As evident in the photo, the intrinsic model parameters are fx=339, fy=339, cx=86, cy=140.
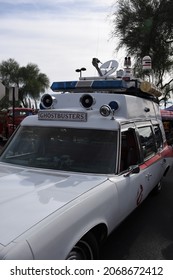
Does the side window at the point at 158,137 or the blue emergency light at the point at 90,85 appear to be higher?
the blue emergency light at the point at 90,85

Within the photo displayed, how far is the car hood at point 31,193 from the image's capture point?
256 cm

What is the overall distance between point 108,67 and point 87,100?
1.87 metres

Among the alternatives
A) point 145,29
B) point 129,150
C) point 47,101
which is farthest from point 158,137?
point 145,29

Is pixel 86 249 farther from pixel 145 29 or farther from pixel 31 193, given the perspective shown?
pixel 145 29

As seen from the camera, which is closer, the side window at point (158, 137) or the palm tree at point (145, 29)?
the side window at point (158, 137)

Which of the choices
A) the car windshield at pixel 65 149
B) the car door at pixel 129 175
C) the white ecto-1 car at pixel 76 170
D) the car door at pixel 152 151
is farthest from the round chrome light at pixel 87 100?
the car door at pixel 152 151

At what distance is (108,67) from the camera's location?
20.9 feet

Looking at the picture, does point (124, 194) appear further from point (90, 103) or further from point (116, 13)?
point (116, 13)

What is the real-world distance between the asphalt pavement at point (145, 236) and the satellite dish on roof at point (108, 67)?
2.52m

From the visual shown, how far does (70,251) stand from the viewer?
280 cm

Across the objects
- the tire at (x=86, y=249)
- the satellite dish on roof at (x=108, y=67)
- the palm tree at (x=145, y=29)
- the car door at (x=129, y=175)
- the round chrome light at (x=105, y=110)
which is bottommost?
the tire at (x=86, y=249)

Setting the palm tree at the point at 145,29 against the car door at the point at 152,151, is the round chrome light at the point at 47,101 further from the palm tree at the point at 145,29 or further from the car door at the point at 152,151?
the palm tree at the point at 145,29
